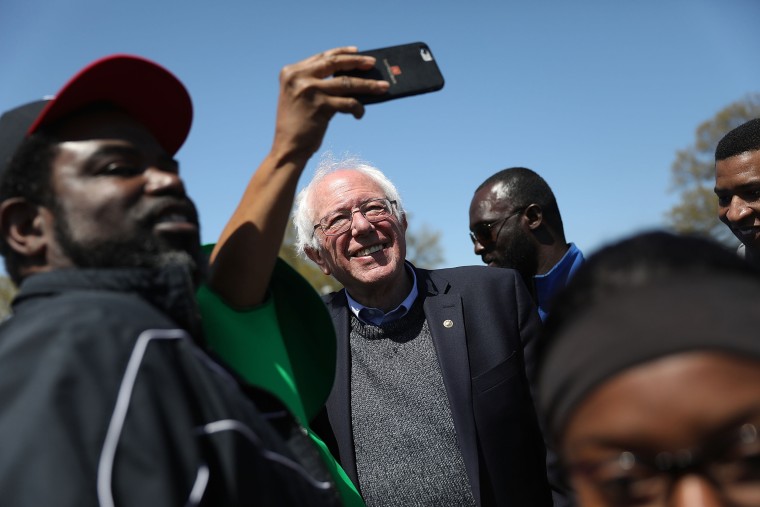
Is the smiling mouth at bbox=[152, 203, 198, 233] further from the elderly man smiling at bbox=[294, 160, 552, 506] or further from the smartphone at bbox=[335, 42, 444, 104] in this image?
the elderly man smiling at bbox=[294, 160, 552, 506]

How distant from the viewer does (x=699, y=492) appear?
3.32ft

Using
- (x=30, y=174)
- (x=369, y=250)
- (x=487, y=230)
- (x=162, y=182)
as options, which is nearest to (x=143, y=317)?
(x=162, y=182)

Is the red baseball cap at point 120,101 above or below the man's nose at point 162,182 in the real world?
above

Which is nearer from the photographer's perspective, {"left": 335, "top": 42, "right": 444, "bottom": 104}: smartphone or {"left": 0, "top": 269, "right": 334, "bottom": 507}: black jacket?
{"left": 0, "top": 269, "right": 334, "bottom": 507}: black jacket

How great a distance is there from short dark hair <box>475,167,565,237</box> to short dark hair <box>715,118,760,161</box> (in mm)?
1099

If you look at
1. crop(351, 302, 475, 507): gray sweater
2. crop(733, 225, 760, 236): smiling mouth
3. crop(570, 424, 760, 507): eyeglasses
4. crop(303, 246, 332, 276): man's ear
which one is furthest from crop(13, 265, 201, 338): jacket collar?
crop(733, 225, 760, 236): smiling mouth

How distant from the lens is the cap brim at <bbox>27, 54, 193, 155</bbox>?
65.4 inches

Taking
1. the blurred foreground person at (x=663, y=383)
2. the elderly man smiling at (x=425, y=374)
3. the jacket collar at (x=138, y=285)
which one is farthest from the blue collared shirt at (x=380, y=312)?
the blurred foreground person at (x=663, y=383)

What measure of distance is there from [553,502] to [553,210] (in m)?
2.35

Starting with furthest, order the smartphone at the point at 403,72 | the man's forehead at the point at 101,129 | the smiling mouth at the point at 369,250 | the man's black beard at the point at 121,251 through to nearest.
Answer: the smiling mouth at the point at 369,250, the smartphone at the point at 403,72, the man's forehead at the point at 101,129, the man's black beard at the point at 121,251

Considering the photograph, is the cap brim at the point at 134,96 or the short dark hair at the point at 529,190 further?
the short dark hair at the point at 529,190

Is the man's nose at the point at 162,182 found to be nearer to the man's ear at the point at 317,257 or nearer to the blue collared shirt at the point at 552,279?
the man's ear at the point at 317,257

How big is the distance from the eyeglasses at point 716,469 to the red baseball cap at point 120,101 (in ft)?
4.49

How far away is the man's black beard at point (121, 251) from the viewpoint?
154 centimetres
